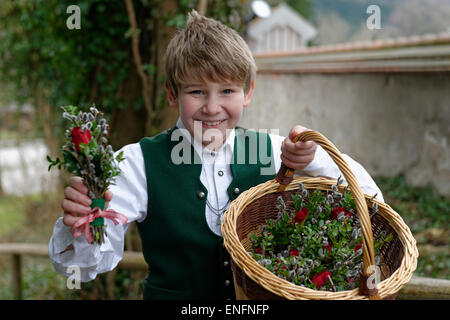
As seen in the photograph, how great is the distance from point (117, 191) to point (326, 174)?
0.80m

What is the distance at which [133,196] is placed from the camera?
5.17 ft

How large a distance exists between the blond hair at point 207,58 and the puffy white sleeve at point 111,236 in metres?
0.33

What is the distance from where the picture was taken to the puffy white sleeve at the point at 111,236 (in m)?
1.35

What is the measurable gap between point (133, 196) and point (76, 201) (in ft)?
1.25

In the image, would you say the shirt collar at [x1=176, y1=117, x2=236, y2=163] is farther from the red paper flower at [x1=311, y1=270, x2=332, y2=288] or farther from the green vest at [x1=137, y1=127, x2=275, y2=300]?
the red paper flower at [x1=311, y1=270, x2=332, y2=288]

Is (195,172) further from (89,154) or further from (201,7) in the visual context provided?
(201,7)

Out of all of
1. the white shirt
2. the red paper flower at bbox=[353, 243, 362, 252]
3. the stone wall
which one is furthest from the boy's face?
the stone wall

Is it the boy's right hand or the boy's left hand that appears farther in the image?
the boy's left hand

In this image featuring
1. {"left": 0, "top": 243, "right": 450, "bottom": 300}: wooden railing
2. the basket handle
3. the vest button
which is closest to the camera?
the basket handle

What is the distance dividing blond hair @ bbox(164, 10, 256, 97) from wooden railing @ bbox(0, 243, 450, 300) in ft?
3.91

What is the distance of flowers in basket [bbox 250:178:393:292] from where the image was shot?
1.27 m

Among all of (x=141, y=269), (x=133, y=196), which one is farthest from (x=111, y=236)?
(x=141, y=269)

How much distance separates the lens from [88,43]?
3102 mm
